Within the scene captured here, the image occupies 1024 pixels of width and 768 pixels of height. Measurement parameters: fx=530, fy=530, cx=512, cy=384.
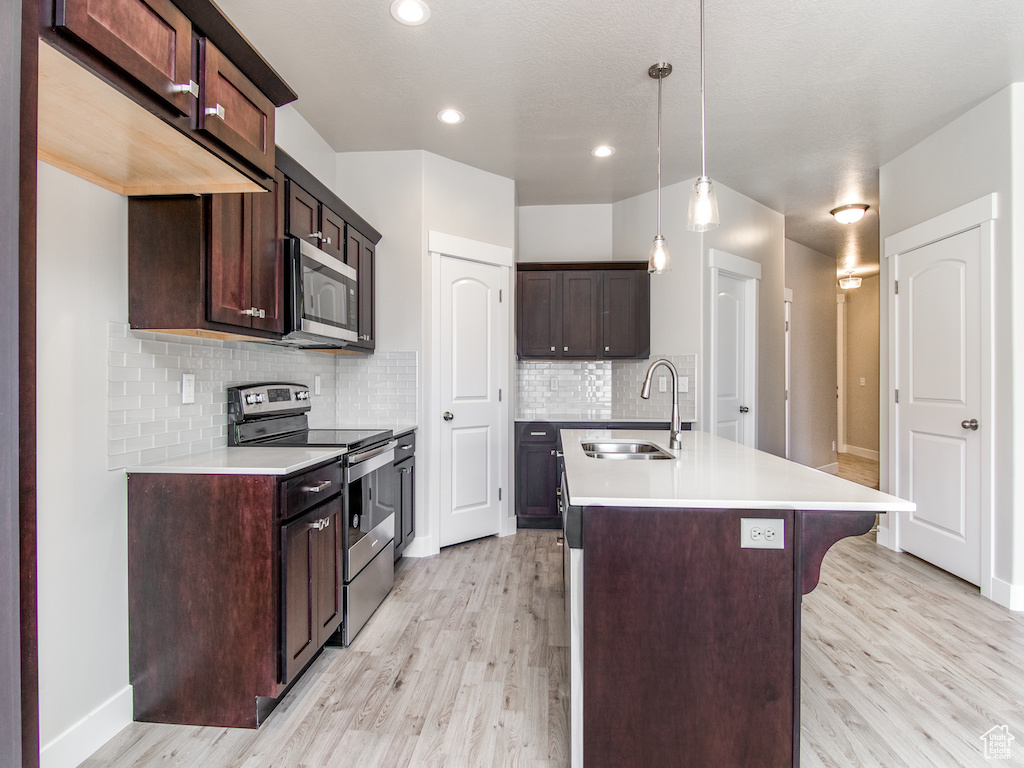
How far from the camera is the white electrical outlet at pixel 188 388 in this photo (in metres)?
2.10

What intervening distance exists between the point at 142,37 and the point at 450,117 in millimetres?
2114

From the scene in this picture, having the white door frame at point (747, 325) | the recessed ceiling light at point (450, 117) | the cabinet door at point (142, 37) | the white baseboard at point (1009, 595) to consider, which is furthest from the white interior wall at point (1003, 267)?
the cabinet door at point (142, 37)

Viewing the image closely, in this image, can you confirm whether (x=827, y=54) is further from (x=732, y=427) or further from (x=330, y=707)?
(x=330, y=707)

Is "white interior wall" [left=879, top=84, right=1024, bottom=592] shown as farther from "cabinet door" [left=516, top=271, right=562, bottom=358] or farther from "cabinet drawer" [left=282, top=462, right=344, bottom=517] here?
"cabinet drawer" [left=282, top=462, right=344, bottom=517]

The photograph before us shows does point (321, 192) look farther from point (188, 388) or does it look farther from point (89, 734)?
point (89, 734)

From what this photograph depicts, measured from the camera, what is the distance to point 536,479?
4.14 meters

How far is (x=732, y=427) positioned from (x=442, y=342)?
8.90 ft

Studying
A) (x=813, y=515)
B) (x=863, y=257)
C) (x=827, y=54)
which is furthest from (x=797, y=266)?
(x=813, y=515)

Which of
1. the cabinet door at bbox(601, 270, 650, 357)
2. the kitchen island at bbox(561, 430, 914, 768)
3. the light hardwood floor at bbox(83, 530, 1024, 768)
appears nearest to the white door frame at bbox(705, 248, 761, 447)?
the cabinet door at bbox(601, 270, 650, 357)

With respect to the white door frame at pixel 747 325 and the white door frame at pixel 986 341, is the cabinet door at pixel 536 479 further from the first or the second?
the white door frame at pixel 986 341

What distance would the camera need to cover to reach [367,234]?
3383 mm

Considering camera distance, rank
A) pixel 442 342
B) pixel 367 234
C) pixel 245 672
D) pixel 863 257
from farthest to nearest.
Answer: pixel 863 257
pixel 442 342
pixel 367 234
pixel 245 672

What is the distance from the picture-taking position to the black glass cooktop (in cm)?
241

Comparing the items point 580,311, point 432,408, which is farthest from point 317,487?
point 580,311
